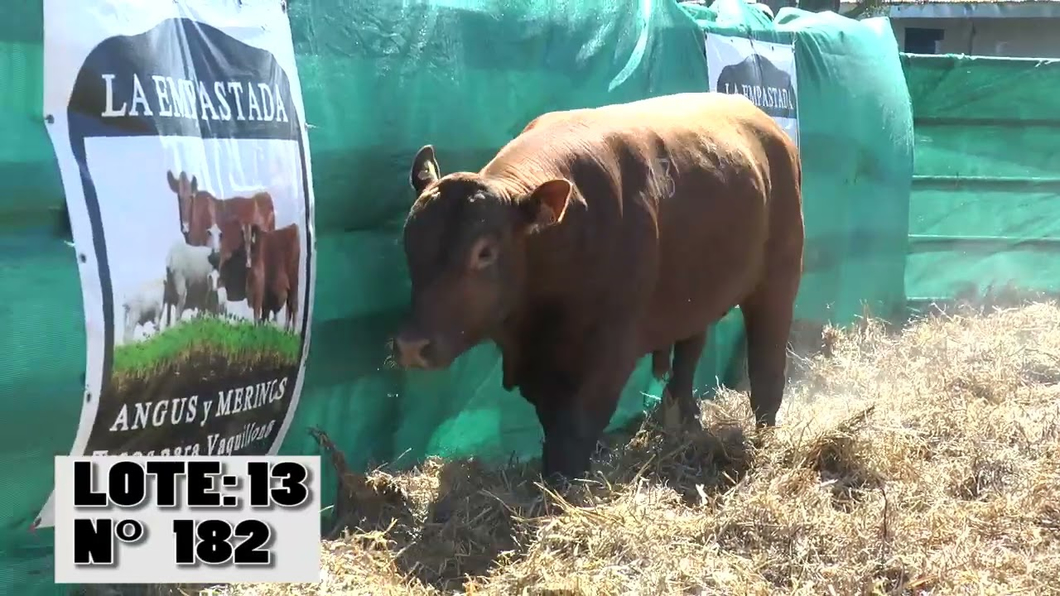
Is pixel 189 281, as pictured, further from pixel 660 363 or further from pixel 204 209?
pixel 660 363

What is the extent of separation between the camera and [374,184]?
4.70 m

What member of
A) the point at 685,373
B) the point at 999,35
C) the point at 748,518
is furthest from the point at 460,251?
the point at 999,35

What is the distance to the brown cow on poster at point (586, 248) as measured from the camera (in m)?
4.21

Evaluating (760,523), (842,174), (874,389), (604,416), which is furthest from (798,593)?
(842,174)

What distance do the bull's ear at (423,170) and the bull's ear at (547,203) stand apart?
0.42 m

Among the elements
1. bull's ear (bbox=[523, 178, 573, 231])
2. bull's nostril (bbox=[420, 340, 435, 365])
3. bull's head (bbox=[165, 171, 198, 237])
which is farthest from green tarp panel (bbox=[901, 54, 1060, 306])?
bull's head (bbox=[165, 171, 198, 237])

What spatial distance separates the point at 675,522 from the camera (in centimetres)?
416

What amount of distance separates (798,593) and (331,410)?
6.11ft

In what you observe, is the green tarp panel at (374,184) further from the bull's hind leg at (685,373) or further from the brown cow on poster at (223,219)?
the brown cow on poster at (223,219)

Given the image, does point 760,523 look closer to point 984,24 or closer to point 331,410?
point 331,410

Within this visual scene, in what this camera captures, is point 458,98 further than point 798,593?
Yes

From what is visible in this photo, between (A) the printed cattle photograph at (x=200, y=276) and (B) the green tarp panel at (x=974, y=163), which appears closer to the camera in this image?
→ (A) the printed cattle photograph at (x=200, y=276)

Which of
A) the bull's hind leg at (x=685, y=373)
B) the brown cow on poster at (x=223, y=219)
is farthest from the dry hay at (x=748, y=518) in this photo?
the brown cow on poster at (x=223, y=219)

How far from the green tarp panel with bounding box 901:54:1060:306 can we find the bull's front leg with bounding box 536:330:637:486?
5.67m
